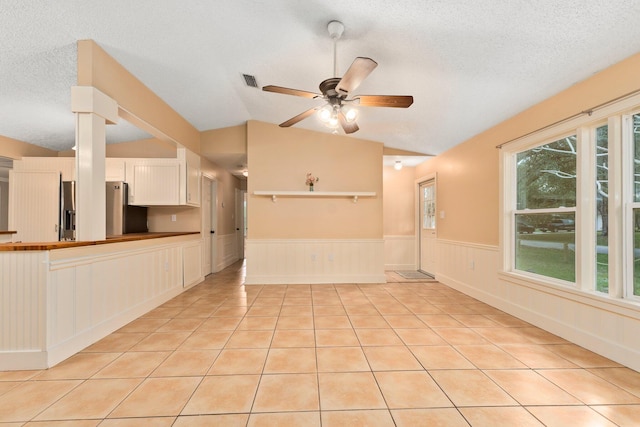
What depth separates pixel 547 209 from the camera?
3049mm

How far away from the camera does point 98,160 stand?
2639 millimetres

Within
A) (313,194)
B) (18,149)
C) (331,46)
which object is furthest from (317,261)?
(18,149)

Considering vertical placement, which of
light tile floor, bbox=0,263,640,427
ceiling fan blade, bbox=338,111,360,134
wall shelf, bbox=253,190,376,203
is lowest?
light tile floor, bbox=0,263,640,427

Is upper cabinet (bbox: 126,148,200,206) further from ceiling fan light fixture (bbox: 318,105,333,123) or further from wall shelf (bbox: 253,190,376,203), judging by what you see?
ceiling fan light fixture (bbox: 318,105,333,123)

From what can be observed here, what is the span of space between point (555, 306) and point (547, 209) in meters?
0.98

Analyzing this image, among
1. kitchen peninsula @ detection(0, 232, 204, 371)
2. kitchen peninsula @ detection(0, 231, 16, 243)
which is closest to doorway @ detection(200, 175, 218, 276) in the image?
kitchen peninsula @ detection(0, 232, 204, 371)

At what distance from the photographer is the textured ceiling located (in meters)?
2.01

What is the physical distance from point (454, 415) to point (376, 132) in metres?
3.92

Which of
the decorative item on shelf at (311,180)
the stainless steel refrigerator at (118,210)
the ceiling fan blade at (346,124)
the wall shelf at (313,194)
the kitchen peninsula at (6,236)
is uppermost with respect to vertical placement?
the ceiling fan blade at (346,124)

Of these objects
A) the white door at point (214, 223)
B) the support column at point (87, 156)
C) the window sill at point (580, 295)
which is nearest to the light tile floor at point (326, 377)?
the window sill at point (580, 295)

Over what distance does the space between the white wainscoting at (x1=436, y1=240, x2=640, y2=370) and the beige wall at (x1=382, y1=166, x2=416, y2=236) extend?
1.69 m

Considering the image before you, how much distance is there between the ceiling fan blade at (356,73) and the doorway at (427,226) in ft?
12.3

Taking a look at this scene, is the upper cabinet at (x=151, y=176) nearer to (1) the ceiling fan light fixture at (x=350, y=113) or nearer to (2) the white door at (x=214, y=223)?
(2) the white door at (x=214, y=223)

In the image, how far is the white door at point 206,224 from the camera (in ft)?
17.9
